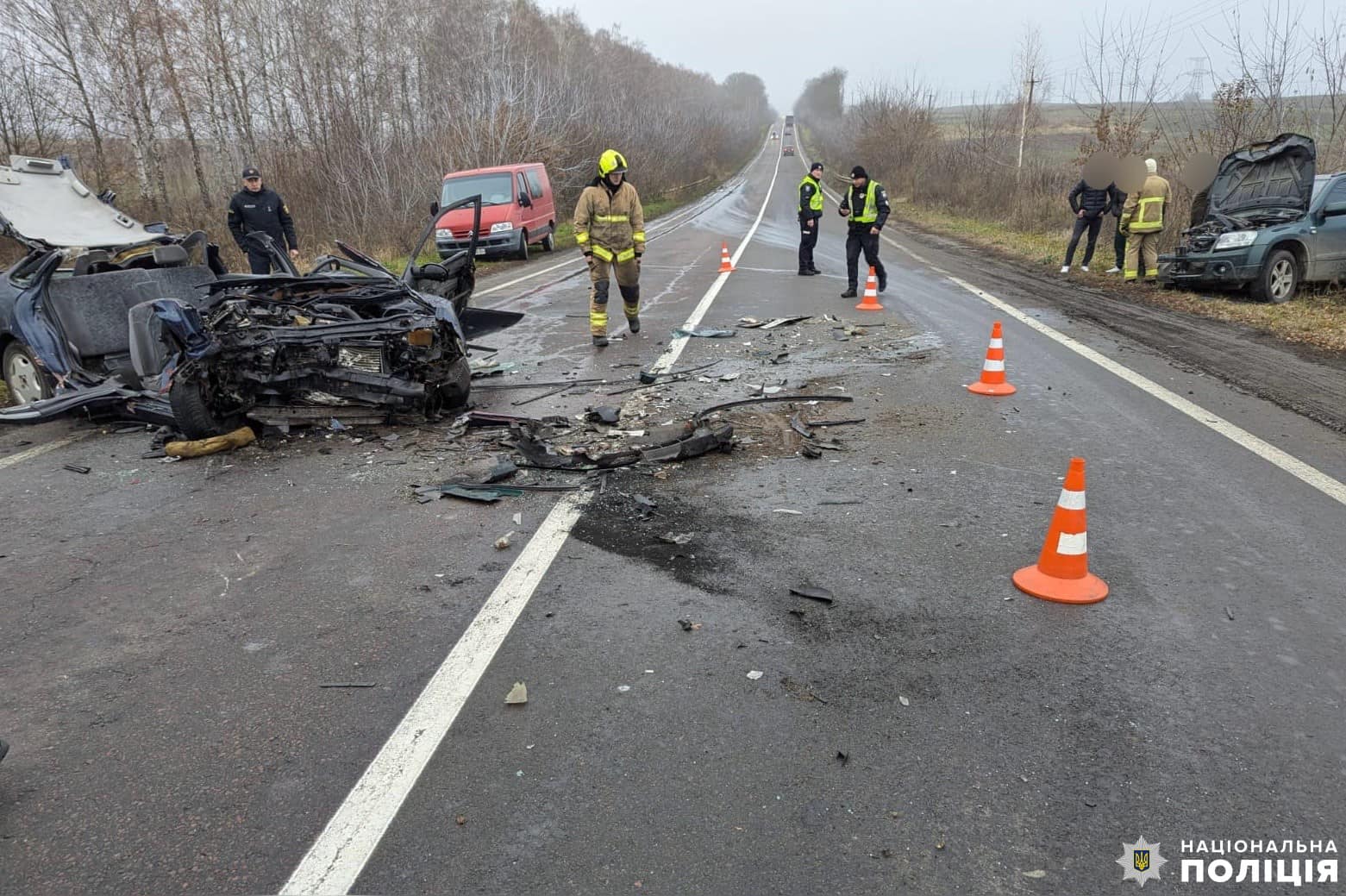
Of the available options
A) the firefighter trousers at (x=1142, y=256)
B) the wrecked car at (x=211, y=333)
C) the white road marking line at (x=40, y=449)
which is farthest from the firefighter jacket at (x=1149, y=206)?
the white road marking line at (x=40, y=449)

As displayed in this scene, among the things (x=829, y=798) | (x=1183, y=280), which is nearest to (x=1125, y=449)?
(x=829, y=798)

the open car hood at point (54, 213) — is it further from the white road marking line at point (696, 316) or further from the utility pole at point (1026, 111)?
the utility pole at point (1026, 111)

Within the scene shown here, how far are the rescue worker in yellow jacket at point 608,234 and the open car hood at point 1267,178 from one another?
Result: 28.6 ft

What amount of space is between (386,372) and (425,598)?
2.85 meters

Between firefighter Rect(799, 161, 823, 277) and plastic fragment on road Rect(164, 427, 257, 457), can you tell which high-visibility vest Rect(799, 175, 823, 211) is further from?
plastic fragment on road Rect(164, 427, 257, 457)

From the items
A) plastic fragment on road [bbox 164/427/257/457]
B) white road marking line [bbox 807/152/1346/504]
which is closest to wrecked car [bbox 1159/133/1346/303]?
white road marking line [bbox 807/152/1346/504]

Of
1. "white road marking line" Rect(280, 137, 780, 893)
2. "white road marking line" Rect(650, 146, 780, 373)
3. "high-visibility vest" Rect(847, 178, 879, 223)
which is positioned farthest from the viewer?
"high-visibility vest" Rect(847, 178, 879, 223)

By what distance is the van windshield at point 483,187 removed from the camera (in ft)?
60.4

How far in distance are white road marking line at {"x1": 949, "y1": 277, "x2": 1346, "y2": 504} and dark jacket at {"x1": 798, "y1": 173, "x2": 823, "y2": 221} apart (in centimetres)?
482

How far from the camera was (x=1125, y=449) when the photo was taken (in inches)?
206

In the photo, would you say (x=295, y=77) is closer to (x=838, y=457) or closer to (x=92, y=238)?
(x=92, y=238)

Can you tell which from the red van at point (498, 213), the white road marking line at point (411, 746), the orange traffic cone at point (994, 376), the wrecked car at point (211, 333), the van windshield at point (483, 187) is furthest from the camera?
the van windshield at point (483, 187)

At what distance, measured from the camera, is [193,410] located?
18.4 feet

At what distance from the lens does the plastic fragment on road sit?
5.64 metres
